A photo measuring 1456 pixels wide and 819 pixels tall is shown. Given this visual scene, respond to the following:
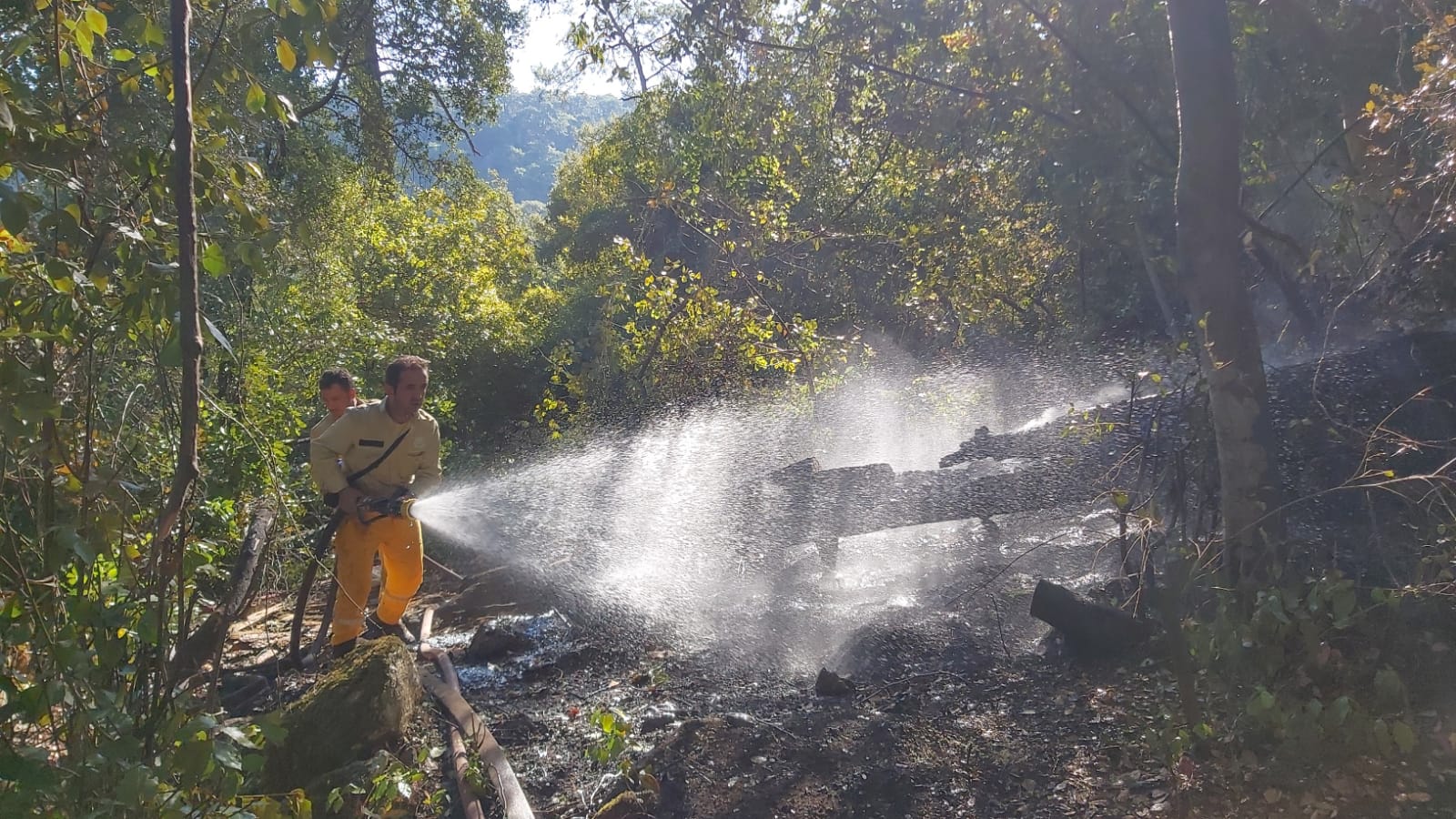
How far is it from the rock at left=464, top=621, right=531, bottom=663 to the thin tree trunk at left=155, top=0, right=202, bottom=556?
14.8ft

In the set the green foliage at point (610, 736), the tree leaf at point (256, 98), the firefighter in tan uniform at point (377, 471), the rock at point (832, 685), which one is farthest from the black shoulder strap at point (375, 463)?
the tree leaf at point (256, 98)

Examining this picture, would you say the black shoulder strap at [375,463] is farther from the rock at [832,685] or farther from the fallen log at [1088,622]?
the fallen log at [1088,622]

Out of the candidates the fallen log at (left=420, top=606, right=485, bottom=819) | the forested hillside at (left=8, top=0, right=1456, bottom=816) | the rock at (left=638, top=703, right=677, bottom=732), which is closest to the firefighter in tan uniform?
the forested hillside at (left=8, top=0, right=1456, bottom=816)

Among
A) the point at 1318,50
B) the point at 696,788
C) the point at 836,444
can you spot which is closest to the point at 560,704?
the point at 696,788

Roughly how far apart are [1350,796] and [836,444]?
38.3 feet

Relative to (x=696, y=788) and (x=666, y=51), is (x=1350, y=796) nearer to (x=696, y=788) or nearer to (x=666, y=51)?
(x=696, y=788)

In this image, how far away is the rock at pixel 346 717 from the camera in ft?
13.1

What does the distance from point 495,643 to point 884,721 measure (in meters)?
2.91

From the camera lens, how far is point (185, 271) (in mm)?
1811

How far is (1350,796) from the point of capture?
3.05 meters

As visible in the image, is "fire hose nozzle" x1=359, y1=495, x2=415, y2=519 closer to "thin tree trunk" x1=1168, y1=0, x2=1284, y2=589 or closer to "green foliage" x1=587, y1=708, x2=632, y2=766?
"green foliage" x1=587, y1=708, x2=632, y2=766

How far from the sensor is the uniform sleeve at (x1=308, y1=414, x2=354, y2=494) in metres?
5.04

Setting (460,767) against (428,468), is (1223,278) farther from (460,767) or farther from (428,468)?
(428,468)

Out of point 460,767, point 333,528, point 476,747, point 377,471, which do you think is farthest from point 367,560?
point 460,767
